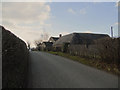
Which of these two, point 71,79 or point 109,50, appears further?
point 109,50

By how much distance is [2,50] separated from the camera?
12.4ft

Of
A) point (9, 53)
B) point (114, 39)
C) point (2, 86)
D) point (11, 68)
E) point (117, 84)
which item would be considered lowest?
point (117, 84)

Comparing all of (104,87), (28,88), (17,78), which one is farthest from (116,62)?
(17,78)

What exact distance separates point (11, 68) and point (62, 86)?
2386 millimetres

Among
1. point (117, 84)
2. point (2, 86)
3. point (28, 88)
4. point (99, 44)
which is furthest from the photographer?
point (99, 44)

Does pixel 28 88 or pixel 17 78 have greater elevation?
pixel 17 78

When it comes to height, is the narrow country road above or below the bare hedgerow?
below

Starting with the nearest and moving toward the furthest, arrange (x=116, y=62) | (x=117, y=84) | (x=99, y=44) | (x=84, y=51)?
(x=117, y=84) < (x=116, y=62) < (x=99, y=44) < (x=84, y=51)

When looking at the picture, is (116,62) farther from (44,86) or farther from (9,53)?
(9,53)

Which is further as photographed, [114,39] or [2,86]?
[114,39]

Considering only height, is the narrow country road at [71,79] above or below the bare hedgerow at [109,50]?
below

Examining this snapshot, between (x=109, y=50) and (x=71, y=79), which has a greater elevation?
(x=109, y=50)

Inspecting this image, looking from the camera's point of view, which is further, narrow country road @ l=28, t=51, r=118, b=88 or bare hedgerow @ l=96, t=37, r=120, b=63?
bare hedgerow @ l=96, t=37, r=120, b=63

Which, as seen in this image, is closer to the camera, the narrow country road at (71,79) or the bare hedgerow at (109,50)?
the narrow country road at (71,79)
